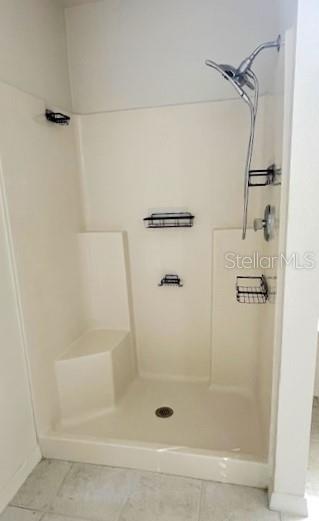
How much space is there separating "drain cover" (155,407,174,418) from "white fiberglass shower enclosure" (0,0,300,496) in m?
0.01

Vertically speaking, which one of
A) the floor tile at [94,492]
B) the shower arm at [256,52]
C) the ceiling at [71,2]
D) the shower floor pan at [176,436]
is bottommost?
the floor tile at [94,492]

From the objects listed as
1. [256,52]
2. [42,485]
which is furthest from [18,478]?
[256,52]

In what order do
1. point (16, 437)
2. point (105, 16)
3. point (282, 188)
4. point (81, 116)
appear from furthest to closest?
1. point (81, 116)
2. point (105, 16)
3. point (16, 437)
4. point (282, 188)

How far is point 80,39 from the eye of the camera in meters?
2.03

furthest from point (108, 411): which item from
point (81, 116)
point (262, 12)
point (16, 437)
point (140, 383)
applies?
point (262, 12)

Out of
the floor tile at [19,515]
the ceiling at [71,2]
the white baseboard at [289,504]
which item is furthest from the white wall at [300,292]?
the ceiling at [71,2]

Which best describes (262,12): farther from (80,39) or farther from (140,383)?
(140,383)

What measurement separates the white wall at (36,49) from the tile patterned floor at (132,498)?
205 cm

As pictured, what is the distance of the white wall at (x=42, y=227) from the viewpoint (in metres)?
1.55

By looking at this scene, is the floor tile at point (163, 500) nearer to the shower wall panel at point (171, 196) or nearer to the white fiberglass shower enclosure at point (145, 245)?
the white fiberglass shower enclosure at point (145, 245)

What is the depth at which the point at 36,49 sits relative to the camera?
174 cm

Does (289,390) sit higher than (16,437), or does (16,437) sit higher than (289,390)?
Result: (289,390)

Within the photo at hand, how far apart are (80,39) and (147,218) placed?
1245mm

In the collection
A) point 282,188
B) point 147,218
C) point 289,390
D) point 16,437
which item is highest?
point 282,188
